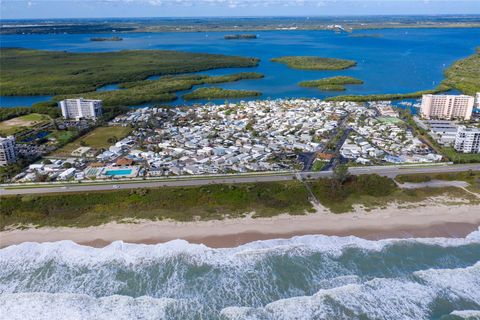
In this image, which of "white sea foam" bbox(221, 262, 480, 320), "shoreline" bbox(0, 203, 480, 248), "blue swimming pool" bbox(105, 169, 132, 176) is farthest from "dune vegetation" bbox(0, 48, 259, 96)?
"white sea foam" bbox(221, 262, 480, 320)

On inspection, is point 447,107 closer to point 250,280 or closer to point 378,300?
point 378,300

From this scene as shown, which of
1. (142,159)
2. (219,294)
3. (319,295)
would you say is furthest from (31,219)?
(319,295)

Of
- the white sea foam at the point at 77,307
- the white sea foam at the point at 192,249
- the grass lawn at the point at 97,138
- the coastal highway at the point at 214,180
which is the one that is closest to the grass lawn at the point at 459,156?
the coastal highway at the point at 214,180

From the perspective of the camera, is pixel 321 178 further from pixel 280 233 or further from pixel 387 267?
pixel 387 267

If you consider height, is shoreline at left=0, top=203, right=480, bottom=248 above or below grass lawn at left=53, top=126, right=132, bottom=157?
below

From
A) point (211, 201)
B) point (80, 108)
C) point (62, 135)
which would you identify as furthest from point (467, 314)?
point (80, 108)

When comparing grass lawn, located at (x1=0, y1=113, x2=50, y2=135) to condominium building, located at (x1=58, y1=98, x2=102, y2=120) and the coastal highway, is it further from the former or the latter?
the coastal highway
